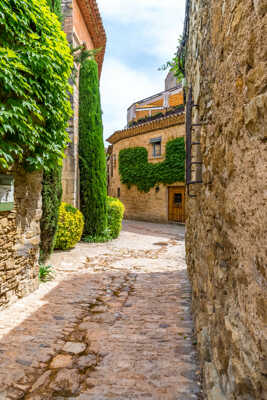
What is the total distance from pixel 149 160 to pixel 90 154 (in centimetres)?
671

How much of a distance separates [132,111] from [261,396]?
2078 cm

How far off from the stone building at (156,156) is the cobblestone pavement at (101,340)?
888 cm

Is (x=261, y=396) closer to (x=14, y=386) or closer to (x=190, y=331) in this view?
(x=14, y=386)

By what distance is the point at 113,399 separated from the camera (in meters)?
1.88

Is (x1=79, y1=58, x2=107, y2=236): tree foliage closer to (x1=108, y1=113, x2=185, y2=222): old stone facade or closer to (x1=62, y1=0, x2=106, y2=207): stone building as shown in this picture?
(x1=62, y1=0, x2=106, y2=207): stone building

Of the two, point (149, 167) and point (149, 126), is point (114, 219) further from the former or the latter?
point (149, 126)

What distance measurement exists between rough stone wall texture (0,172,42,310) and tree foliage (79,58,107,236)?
4334mm

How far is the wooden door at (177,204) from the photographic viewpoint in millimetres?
13250

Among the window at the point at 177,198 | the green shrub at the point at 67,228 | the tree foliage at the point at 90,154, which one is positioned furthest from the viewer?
the window at the point at 177,198

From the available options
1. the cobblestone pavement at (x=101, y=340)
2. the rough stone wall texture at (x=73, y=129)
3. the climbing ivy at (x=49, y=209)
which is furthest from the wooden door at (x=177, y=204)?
the climbing ivy at (x=49, y=209)

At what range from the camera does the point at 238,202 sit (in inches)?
45.1

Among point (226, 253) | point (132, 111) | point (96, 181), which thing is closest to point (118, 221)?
point (96, 181)

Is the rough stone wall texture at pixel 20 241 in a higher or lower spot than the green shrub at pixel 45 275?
higher

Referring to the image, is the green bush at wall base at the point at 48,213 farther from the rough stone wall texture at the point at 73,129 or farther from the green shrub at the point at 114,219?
the green shrub at the point at 114,219
